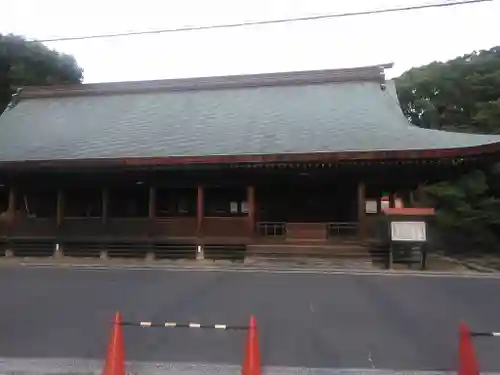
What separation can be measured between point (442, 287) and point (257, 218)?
29.3 ft

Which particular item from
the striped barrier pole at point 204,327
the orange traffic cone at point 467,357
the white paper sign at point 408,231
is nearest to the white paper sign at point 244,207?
the white paper sign at point 408,231

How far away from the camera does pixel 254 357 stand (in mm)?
4180

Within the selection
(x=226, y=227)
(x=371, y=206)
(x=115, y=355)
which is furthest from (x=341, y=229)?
(x=115, y=355)

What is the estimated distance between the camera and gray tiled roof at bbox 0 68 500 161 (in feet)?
55.4

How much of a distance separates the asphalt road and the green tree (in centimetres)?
2228

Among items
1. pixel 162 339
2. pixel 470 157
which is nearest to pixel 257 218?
pixel 470 157

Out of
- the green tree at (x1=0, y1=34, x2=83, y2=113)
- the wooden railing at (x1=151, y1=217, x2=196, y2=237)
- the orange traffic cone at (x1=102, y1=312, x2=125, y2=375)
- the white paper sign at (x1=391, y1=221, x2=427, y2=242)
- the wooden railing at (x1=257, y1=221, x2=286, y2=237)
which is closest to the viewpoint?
the orange traffic cone at (x1=102, y1=312, x2=125, y2=375)

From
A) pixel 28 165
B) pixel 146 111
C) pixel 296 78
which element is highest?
pixel 296 78

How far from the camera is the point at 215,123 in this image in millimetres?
20000

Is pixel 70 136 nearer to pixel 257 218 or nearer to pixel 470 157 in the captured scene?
pixel 257 218

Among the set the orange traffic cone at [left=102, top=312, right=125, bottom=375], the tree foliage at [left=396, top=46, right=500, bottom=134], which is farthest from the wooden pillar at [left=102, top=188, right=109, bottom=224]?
the tree foliage at [left=396, top=46, right=500, bottom=134]

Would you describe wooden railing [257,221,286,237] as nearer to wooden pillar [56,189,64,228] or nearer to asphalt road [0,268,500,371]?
asphalt road [0,268,500,371]

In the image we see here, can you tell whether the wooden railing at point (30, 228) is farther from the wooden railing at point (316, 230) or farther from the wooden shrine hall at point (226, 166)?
the wooden railing at point (316, 230)

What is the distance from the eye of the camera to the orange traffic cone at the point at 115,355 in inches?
167
